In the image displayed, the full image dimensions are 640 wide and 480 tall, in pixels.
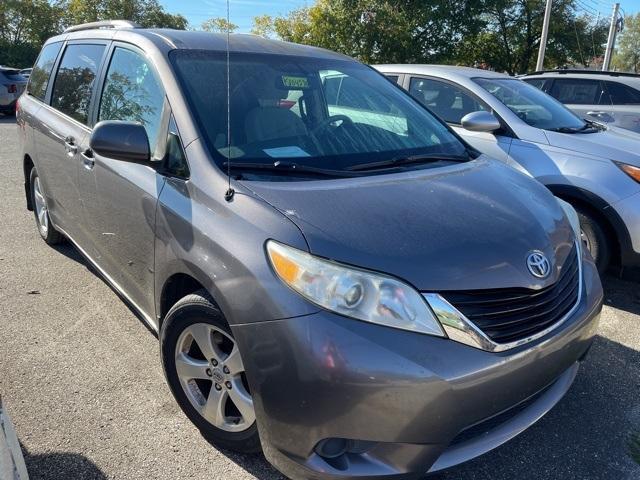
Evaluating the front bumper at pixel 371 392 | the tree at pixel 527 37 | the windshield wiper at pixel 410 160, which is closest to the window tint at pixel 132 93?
the windshield wiper at pixel 410 160

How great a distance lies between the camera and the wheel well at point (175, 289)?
94.3 inches

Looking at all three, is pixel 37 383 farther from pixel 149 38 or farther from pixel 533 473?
pixel 533 473

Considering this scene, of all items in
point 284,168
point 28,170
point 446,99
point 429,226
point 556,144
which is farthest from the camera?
point 446,99

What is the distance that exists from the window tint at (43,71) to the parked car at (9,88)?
Answer: 39.8ft

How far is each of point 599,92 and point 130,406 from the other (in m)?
8.09

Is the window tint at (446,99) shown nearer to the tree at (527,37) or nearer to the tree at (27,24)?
the tree at (527,37)

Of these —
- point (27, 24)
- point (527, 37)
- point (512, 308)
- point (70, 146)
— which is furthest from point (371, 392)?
point (27, 24)

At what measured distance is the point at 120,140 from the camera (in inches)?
96.0

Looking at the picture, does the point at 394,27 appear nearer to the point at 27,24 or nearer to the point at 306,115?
the point at 306,115

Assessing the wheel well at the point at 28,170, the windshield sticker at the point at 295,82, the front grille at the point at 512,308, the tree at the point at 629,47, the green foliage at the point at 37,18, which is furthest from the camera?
the tree at the point at 629,47

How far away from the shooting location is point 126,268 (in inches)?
115

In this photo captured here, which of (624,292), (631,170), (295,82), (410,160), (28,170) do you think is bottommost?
(624,292)

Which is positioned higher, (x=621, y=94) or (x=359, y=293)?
(x=621, y=94)

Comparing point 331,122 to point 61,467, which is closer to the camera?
point 61,467
